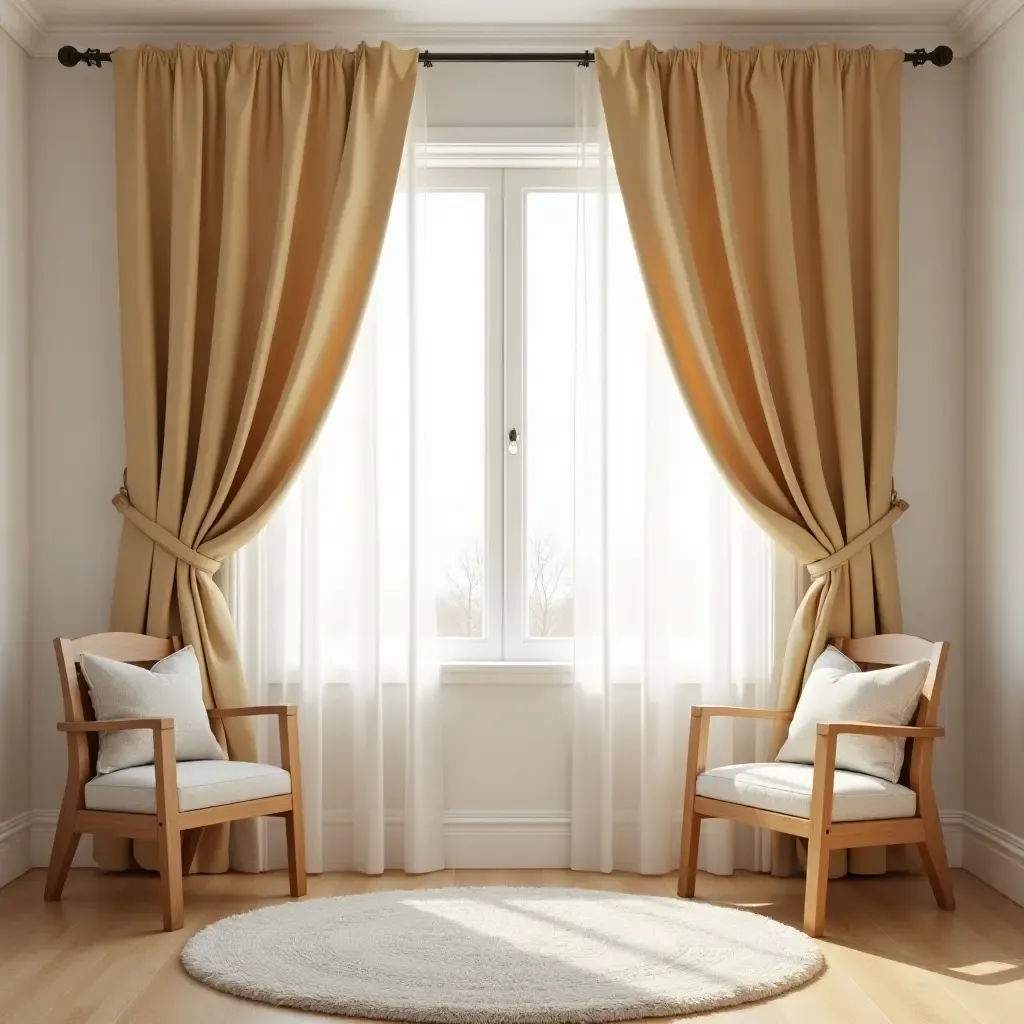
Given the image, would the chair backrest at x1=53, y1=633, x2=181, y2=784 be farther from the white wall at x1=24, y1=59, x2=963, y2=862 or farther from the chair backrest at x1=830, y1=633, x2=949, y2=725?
the chair backrest at x1=830, y1=633, x2=949, y2=725

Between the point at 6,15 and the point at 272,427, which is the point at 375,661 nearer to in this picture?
the point at 272,427

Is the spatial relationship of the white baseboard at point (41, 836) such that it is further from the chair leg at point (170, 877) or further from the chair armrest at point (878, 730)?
the chair armrest at point (878, 730)

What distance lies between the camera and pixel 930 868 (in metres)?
3.73

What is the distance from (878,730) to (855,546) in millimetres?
793

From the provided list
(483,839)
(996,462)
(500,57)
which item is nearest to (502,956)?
(483,839)

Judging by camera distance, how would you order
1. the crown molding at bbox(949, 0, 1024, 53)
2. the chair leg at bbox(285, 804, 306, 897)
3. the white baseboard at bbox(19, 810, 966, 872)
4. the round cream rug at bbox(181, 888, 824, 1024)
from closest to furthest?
1. the round cream rug at bbox(181, 888, 824, 1024)
2. the chair leg at bbox(285, 804, 306, 897)
3. the crown molding at bbox(949, 0, 1024, 53)
4. the white baseboard at bbox(19, 810, 966, 872)

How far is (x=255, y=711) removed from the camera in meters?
3.99

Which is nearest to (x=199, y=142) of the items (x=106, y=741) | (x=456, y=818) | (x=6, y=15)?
(x=6, y=15)

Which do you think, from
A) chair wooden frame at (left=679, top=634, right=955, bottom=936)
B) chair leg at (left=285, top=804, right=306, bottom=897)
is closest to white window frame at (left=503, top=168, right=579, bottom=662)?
chair wooden frame at (left=679, top=634, right=955, bottom=936)

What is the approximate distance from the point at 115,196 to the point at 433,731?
2.12 m

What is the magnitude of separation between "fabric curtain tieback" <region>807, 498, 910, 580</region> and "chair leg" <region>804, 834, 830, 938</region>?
101 cm

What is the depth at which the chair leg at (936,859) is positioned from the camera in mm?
3680

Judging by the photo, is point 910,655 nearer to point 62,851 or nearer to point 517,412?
point 517,412

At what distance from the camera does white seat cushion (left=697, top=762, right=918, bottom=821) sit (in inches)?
140
